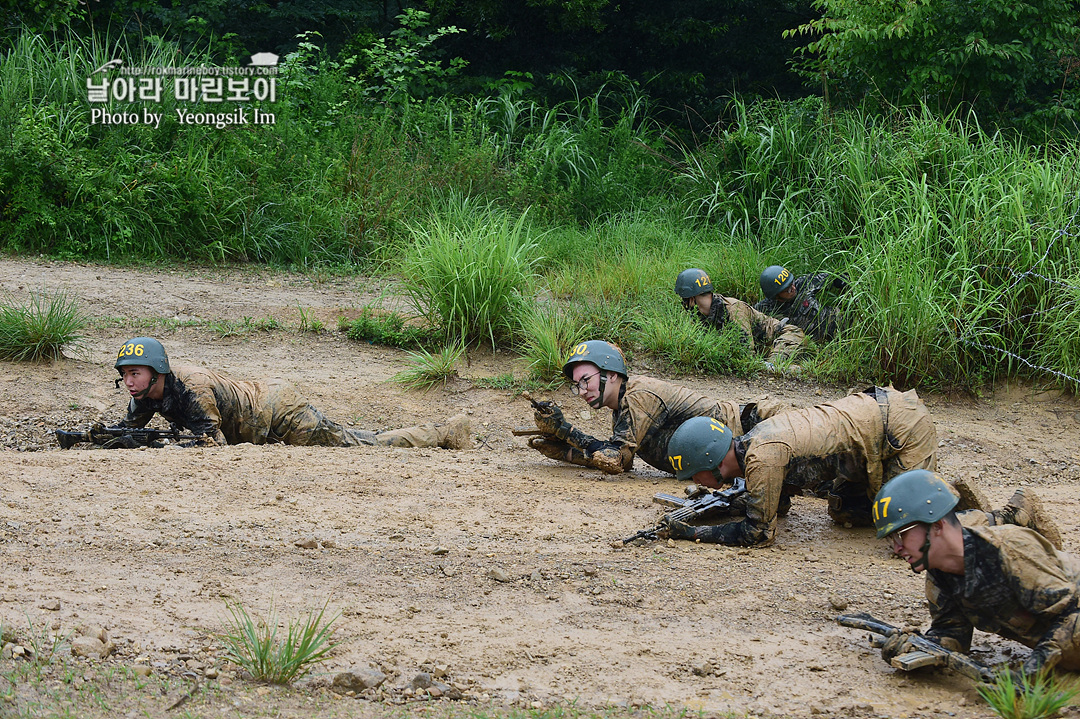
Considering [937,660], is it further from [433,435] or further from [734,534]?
[433,435]

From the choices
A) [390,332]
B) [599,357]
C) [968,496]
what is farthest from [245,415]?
[968,496]

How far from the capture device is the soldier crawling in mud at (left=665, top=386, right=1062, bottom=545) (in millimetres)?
4559

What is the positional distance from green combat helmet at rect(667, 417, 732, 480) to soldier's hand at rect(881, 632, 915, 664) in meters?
1.24

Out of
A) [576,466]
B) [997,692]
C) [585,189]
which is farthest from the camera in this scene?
[585,189]

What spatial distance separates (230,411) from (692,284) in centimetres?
376

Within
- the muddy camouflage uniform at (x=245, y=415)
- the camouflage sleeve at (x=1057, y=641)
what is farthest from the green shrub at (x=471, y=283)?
the camouflage sleeve at (x=1057, y=641)

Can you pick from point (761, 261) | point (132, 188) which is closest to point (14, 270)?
point (132, 188)

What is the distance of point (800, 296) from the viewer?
8523 millimetres

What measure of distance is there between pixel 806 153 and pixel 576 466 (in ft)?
19.5

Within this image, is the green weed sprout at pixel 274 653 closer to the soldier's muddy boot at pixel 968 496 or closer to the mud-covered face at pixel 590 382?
the mud-covered face at pixel 590 382

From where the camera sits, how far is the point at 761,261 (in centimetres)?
923

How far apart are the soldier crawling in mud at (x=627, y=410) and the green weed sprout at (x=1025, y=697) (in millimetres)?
2544

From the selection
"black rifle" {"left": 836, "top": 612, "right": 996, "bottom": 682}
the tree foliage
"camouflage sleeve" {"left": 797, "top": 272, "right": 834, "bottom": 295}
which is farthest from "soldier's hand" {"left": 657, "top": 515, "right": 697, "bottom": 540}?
the tree foliage

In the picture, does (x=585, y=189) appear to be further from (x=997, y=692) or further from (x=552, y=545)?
(x=997, y=692)
